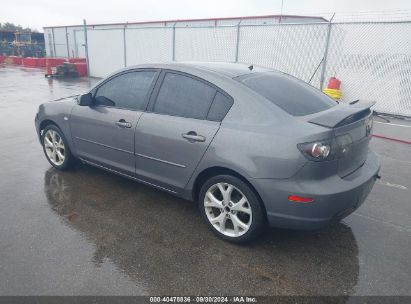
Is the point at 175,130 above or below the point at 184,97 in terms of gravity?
below

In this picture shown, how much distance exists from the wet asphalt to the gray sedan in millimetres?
343

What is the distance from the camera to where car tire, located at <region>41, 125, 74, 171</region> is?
4695 millimetres

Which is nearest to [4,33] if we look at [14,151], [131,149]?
[14,151]

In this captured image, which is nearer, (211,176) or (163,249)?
(163,249)

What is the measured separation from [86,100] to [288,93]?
97.1 inches

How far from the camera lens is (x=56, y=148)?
482 centimetres

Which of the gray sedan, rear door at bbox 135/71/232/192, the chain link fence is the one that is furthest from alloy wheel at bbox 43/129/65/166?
the chain link fence

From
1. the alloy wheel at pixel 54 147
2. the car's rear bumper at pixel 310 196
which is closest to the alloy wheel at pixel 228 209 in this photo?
the car's rear bumper at pixel 310 196

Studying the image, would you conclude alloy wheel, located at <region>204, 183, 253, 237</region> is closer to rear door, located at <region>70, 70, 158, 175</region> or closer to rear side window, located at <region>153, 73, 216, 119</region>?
rear side window, located at <region>153, 73, 216, 119</region>

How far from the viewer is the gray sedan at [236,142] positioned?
8.95ft

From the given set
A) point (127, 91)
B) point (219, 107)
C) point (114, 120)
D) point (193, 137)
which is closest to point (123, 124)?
point (114, 120)

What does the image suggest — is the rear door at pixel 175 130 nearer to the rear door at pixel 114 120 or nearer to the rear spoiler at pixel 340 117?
the rear door at pixel 114 120

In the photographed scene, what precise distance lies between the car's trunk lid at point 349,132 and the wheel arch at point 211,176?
0.75 metres

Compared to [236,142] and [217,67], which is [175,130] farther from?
[217,67]
